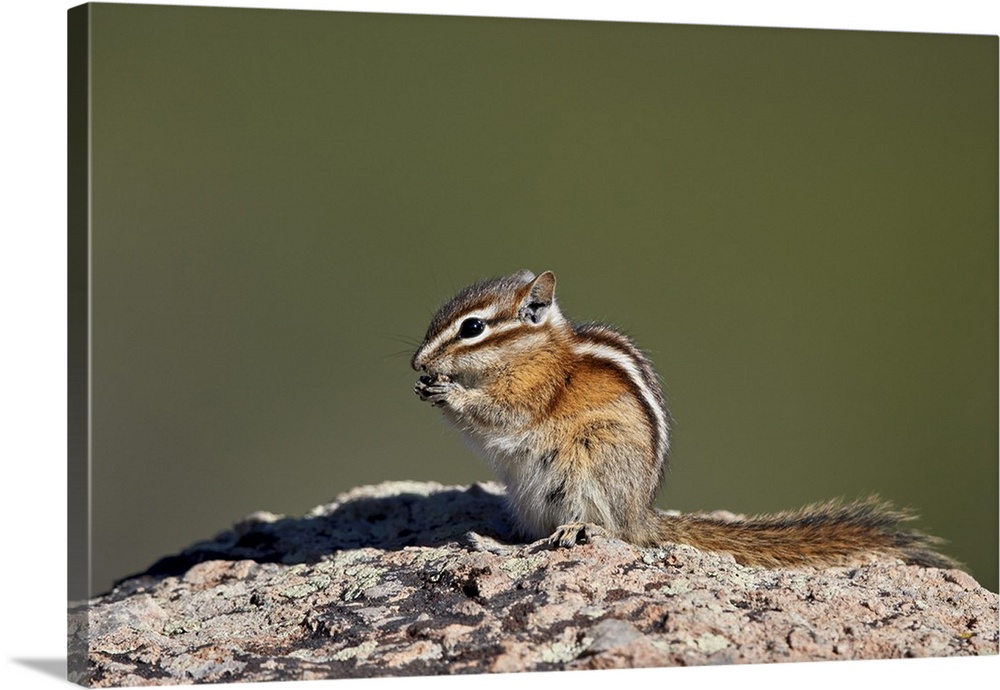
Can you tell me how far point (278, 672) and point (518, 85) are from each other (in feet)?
17.2

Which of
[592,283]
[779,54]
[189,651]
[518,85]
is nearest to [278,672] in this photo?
[189,651]

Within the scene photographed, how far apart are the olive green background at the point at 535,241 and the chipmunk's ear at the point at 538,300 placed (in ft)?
1.52

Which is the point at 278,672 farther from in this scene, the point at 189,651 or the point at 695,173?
the point at 695,173

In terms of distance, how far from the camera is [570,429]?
21.0 ft

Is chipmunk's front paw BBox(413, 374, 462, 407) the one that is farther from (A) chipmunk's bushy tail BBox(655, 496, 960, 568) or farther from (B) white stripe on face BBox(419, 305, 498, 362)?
(A) chipmunk's bushy tail BBox(655, 496, 960, 568)

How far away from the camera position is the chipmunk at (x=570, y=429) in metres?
6.33

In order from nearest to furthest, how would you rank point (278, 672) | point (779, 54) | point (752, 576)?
point (278, 672), point (752, 576), point (779, 54)

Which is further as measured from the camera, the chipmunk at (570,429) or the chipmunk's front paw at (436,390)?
the chipmunk's front paw at (436,390)

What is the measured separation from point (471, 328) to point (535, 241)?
480 centimetres

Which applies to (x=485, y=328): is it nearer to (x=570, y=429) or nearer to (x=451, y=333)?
(x=451, y=333)

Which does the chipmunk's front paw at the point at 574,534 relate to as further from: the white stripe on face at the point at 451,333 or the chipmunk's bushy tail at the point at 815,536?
the white stripe on face at the point at 451,333

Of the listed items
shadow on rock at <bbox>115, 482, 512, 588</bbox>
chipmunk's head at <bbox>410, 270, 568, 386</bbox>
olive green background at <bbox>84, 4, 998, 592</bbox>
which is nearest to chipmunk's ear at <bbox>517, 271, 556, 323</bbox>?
chipmunk's head at <bbox>410, 270, 568, 386</bbox>

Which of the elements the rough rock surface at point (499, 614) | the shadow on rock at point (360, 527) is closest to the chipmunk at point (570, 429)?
the rough rock surface at point (499, 614)

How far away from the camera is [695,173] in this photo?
30.6 ft
